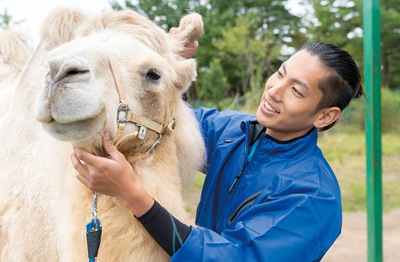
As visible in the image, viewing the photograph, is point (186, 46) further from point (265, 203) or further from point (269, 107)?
point (265, 203)

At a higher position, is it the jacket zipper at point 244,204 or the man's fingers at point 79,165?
the man's fingers at point 79,165

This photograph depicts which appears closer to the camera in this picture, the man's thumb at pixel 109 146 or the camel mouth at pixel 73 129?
the camel mouth at pixel 73 129

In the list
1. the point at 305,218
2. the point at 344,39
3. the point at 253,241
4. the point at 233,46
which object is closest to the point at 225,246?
the point at 253,241

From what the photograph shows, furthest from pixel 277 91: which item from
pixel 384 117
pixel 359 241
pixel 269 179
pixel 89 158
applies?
pixel 384 117

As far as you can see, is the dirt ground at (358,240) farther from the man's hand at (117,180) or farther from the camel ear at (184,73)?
the man's hand at (117,180)

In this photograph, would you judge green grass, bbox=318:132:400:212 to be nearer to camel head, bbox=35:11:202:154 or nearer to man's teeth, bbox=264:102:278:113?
man's teeth, bbox=264:102:278:113

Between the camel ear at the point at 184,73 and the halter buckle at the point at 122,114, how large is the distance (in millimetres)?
403

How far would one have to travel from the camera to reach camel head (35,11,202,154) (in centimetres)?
138

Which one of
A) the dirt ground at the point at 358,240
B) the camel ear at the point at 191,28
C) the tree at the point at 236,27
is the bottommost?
the tree at the point at 236,27

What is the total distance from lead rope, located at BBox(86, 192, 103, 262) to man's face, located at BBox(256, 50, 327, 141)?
94cm

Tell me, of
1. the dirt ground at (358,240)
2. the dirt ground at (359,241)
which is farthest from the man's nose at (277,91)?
the dirt ground at (359,241)

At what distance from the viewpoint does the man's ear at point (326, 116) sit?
1.88 meters

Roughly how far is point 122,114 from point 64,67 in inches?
13.5

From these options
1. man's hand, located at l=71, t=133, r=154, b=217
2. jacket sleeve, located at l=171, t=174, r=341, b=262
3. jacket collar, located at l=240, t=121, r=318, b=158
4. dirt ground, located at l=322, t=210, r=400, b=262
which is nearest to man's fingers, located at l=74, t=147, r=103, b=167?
man's hand, located at l=71, t=133, r=154, b=217
